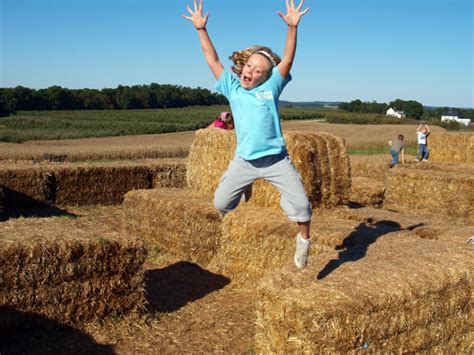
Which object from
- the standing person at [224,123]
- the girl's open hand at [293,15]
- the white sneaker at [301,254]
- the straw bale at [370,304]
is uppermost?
the girl's open hand at [293,15]

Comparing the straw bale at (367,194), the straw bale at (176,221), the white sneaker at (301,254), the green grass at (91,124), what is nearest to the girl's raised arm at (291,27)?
Result: the white sneaker at (301,254)

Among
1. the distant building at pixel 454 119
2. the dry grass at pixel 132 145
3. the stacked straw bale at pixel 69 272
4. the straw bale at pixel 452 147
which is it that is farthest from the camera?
the distant building at pixel 454 119

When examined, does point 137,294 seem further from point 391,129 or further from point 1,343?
point 391,129

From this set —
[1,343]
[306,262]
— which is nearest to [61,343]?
[1,343]

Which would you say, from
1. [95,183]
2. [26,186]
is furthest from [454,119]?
[26,186]

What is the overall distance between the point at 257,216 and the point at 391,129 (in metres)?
49.0

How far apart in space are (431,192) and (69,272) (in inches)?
494

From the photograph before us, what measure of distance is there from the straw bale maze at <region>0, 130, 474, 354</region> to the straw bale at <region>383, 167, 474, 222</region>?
23.8ft

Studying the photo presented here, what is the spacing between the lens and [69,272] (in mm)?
6602

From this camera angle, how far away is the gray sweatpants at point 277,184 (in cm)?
573

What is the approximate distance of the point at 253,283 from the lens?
853 cm

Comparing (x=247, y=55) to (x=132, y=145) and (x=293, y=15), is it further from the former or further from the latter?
(x=132, y=145)

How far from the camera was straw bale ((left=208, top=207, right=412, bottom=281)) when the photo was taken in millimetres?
7722

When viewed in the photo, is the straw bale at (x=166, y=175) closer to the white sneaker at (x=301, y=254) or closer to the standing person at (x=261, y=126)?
the standing person at (x=261, y=126)
